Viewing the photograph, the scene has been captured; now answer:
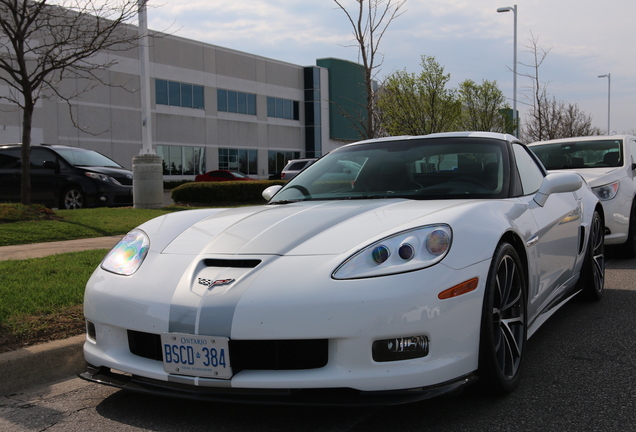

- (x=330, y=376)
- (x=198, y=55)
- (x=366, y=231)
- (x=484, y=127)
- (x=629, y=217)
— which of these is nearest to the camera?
(x=330, y=376)

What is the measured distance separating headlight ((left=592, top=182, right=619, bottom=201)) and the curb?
625cm

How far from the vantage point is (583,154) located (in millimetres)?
8789

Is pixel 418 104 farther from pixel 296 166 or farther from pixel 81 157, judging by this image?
pixel 81 157

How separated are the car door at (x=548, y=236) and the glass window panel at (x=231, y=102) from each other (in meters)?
39.3

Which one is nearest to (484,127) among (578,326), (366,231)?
(578,326)

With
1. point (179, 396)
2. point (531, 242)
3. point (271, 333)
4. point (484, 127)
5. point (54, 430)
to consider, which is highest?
point (484, 127)

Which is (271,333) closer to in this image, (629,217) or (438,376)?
(438,376)

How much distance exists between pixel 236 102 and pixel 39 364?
4074cm

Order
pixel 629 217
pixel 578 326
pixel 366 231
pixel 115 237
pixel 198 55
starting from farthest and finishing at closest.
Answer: pixel 198 55
pixel 115 237
pixel 629 217
pixel 578 326
pixel 366 231

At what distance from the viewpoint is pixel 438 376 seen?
2693mm

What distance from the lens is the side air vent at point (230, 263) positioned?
2.93m

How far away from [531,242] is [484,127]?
27.1m

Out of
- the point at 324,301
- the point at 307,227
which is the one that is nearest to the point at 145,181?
the point at 307,227

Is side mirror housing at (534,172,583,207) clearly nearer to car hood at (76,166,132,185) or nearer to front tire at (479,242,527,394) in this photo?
front tire at (479,242,527,394)
